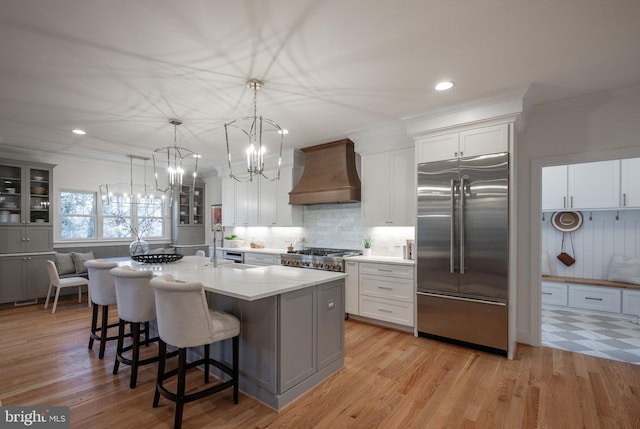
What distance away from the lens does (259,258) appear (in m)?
5.64

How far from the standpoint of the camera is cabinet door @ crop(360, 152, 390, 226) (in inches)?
171

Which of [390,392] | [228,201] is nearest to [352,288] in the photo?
[390,392]

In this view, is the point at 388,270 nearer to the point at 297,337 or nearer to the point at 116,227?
the point at 297,337

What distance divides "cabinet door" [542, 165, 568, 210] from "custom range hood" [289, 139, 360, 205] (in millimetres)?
3210

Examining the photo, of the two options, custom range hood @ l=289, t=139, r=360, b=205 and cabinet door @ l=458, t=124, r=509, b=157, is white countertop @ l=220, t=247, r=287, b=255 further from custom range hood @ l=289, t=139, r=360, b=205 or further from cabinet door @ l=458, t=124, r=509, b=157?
cabinet door @ l=458, t=124, r=509, b=157

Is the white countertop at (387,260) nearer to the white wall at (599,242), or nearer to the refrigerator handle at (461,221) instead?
the refrigerator handle at (461,221)

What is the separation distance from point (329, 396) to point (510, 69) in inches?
124

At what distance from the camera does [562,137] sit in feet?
11.2

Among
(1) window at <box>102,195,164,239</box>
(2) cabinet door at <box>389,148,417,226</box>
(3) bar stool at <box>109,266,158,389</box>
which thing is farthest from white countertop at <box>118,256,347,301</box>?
(1) window at <box>102,195,164,239</box>

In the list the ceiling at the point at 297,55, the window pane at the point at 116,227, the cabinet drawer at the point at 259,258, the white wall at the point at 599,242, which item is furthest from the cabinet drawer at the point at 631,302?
the window pane at the point at 116,227

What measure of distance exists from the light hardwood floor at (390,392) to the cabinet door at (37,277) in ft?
7.13

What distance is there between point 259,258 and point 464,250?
3.53 metres

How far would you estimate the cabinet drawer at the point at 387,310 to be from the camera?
3.86 metres

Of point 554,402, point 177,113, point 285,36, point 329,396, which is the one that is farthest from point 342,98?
point 554,402
